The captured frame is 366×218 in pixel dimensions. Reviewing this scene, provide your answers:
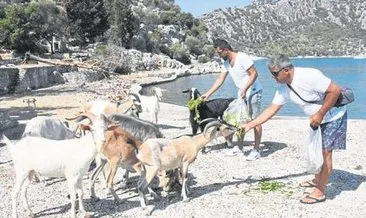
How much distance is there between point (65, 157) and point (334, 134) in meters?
3.53

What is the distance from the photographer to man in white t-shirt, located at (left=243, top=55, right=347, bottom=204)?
6539 millimetres

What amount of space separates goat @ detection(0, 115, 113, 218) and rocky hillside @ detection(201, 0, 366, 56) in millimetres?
145765

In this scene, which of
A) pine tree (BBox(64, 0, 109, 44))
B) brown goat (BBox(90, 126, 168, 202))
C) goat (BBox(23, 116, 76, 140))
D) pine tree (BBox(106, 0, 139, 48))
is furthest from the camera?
pine tree (BBox(106, 0, 139, 48))

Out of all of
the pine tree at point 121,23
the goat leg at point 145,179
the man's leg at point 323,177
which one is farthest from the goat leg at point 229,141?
the pine tree at point 121,23

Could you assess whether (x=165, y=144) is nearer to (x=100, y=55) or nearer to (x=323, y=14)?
(x=100, y=55)

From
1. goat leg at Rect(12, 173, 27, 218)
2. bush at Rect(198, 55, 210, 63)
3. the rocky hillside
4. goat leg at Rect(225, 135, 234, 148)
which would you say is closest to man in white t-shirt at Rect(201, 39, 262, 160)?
goat leg at Rect(225, 135, 234, 148)

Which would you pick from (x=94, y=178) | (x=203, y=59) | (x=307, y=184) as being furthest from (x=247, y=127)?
(x=203, y=59)

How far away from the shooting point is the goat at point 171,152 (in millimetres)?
6848

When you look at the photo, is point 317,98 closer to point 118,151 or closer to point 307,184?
point 307,184

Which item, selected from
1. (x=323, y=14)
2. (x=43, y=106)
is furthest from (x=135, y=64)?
(x=323, y=14)

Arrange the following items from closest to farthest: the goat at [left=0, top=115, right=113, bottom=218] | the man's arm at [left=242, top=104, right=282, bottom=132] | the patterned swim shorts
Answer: the goat at [left=0, top=115, right=113, bottom=218] < the patterned swim shorts < the man's arm at [left=242, top=104, right=282, bottom=132]

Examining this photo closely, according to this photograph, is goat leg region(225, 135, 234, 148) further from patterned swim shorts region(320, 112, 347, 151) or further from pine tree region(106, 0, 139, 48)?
pine tree region(106, 0, 139, 48)

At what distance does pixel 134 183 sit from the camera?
8.38 m

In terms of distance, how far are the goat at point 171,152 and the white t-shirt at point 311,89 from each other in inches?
48.2
